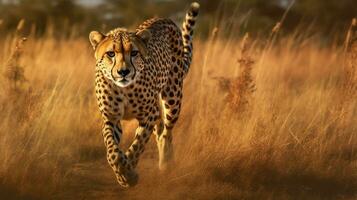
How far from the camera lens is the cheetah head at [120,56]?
18.0 ft

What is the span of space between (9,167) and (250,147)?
170cm

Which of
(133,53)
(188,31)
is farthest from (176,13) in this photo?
(133,53)

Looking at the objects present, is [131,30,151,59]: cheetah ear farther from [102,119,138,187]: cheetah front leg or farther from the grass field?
the grass field

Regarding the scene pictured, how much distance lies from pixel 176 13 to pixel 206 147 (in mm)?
15055

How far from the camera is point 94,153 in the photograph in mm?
7172

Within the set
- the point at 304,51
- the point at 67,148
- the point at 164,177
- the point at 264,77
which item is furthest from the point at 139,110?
the point at 304,51

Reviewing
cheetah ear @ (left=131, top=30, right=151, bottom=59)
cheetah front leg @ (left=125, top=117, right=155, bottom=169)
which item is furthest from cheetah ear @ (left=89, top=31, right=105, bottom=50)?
cheetah front leg @ (left=125, top=117, right=155, bottom=169)

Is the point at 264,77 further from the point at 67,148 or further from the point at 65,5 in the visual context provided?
the point at 65,5

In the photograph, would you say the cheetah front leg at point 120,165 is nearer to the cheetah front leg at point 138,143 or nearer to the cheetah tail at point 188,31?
Answer: the cheetah front leg at point 138,143

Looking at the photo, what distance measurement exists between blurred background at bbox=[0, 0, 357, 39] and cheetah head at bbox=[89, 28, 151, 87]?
13.8 meters

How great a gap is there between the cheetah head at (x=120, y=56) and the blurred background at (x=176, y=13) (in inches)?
541

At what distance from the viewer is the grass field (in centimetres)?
589

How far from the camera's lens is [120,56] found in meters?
5.54

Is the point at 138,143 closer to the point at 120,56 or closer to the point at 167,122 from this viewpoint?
the point at 120,56
